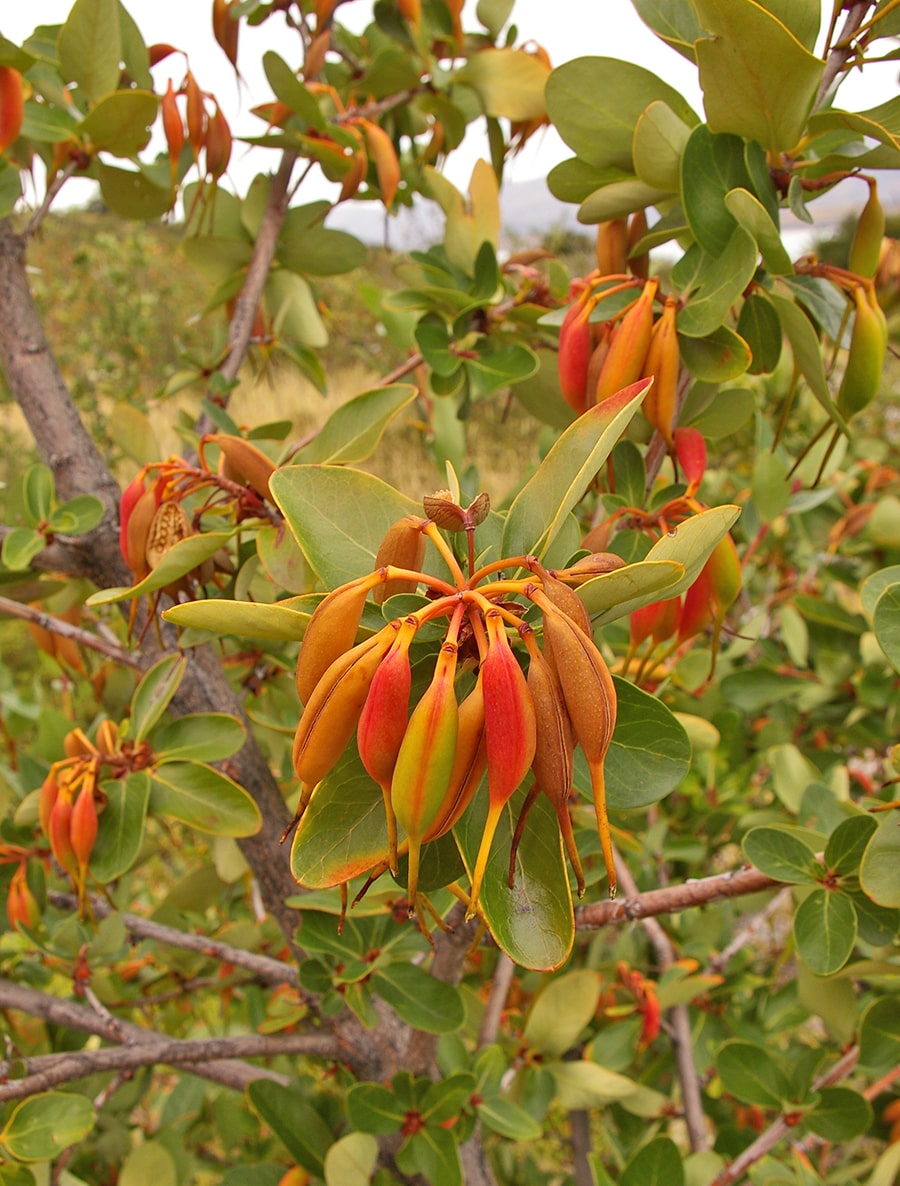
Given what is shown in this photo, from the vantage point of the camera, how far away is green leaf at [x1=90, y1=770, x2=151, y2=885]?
2.00 feet

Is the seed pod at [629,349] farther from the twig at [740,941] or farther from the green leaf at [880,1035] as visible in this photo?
the twig at [740,941]

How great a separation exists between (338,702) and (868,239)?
426 millimetres

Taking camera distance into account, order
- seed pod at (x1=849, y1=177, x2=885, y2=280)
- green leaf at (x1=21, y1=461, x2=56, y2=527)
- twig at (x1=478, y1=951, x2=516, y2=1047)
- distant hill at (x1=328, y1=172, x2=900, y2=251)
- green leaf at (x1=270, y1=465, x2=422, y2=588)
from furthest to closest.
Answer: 1. distant hill at (x1=328, y1=172, x2=900, y2=251)
2. twig at (x1=478, y1=951, x2=516, y2=1047)
3. green leaf at (x1=21, y1=461, x2=56, y2=527)
4. seed pod at (x1=849, y1=177, x2=885, y2=280)
5. green leaf at (x1=270, y1=465, x2=422, y2=588)

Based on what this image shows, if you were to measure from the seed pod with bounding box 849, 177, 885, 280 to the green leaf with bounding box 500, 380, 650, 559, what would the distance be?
24cm

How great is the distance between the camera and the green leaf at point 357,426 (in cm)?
58

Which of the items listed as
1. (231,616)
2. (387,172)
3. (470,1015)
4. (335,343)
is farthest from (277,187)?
(335,343)

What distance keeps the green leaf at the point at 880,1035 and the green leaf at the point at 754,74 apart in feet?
1.87

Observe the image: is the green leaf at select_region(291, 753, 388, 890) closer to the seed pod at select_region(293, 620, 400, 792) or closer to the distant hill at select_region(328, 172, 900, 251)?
the seed pod at select_region(293, 620, 400, 792)

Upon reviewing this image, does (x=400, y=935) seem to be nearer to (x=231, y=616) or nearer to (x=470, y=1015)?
(x=470, y=1015)

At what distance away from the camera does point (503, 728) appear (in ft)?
0.99

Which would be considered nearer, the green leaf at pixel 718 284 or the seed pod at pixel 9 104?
the green leaf at pixel 718 284

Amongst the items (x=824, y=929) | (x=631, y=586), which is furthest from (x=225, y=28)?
(x=824, y=929)

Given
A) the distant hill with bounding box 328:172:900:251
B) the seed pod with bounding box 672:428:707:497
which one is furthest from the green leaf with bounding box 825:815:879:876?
the distant hill with bounding box 328:172:900:251

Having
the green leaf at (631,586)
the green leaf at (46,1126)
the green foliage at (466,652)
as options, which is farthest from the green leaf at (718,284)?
the green leaf at (46,1126)
